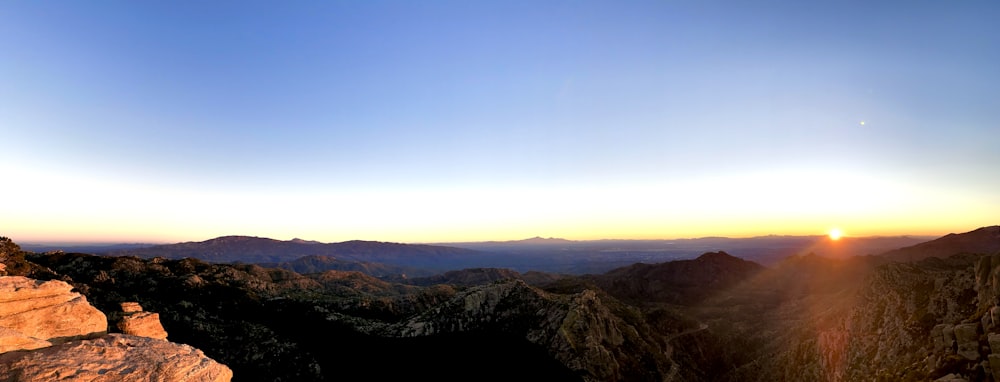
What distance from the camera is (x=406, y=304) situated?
103 m

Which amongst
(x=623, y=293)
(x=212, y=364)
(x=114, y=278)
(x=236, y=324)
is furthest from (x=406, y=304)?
(x=623, y=293)

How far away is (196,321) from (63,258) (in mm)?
47137

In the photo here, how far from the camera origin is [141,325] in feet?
105

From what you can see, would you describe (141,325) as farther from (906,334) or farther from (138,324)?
(906,334)

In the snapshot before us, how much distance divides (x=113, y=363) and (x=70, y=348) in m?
2.24

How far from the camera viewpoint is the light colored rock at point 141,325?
1226 inches

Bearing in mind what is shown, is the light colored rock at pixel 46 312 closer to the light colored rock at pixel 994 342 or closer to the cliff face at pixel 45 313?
the cliff face at pixel 45 313

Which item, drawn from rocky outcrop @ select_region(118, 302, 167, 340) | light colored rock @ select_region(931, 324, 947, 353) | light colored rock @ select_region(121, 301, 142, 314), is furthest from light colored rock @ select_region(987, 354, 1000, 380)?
light colored rock @ select_region(121, 301, 142, 314)

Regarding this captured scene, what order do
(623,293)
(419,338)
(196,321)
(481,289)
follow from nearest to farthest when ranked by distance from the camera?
(196,321) < (419,338) < (481,289) < (623,293)

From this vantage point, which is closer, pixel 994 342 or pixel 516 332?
pixel 994 342

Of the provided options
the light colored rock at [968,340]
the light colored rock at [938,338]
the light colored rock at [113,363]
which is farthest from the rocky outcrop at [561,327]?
the light colored rock at [113,363]

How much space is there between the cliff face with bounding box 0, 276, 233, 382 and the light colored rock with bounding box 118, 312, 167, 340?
607cm

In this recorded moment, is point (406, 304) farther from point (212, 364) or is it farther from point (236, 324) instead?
point (212, 364)

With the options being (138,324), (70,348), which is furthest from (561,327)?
(70,348)
